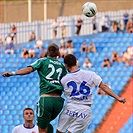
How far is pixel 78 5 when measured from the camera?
1136 inches

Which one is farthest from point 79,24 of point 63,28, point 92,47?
point 92,47

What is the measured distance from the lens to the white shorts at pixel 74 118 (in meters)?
8.23

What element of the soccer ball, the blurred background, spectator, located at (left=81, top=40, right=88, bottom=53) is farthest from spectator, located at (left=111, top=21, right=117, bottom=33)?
the soccer ball

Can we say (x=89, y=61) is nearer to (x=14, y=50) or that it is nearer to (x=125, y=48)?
(x=125, y=48)

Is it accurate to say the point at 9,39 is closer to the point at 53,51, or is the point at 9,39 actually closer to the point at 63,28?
the point at 63,28

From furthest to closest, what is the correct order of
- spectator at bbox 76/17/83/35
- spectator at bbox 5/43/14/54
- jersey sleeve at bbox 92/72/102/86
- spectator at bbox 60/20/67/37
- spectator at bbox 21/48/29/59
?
1. spectator at bbox 5/43/14/54
2. spectator at bbox 60/20/67/37
3. spectator at bbox 76/17/83/35
4. spectator at bbox 21/48/29/59
5. jersey sleeve at bbox 92/72/102/86

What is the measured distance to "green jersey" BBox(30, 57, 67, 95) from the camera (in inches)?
322

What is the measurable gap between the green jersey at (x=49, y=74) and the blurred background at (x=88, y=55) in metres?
9.84

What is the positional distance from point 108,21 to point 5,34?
5.07 metres

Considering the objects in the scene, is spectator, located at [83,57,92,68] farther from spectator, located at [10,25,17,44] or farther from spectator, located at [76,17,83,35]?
spectator, located at [10,25,17,44]

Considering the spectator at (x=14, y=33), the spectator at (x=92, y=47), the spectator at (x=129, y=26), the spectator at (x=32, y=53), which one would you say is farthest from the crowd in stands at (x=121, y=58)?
the spectator at (x=14, y=33)

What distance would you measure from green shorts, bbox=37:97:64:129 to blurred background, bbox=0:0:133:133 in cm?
977

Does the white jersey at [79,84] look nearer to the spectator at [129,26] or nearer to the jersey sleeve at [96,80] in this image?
the jersey sleeve at [96,80]

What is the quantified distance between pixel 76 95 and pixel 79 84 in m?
0.17
